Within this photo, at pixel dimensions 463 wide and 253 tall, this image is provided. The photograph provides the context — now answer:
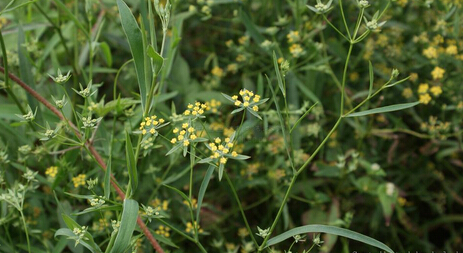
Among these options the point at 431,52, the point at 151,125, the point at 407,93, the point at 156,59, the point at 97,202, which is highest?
the point at 156,59

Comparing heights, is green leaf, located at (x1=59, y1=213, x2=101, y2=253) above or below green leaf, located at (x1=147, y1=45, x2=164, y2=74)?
below

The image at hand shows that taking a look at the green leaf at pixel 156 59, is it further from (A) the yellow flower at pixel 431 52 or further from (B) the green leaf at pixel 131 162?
(A) the yellow flower at pixel 431 52

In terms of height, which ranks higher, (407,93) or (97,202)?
→ (97,202)

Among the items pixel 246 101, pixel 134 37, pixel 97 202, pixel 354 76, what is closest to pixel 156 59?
pixel 134 37

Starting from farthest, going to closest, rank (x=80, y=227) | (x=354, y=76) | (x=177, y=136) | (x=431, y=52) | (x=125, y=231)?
(x=354, y=76) < (x=431, y=52) < (x=177, y=136) < (x=80, y=227) < (x=125, y=231)

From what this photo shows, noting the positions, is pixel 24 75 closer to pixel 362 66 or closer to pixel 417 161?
pixel 362 66

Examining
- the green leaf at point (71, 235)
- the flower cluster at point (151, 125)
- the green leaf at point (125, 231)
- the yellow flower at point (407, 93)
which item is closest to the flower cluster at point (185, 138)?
the flower cluster at point (151, 125)

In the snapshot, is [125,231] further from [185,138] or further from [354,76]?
[354,76]

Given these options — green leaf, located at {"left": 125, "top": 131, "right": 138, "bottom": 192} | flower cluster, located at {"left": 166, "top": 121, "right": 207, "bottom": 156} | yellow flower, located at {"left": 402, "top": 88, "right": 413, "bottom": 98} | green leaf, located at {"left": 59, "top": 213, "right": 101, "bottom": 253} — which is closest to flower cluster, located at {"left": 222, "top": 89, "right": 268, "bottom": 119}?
flower cluster, located at {"left": 166, "top": 121, "right": 207, "bottom": 156}

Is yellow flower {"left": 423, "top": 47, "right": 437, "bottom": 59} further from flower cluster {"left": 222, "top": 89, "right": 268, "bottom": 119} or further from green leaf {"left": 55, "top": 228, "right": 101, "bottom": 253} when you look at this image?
green leaf {"left": 55, "top": 228, "right": 101, "bottom": 253}

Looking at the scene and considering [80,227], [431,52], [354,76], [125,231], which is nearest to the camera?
[125,231]
